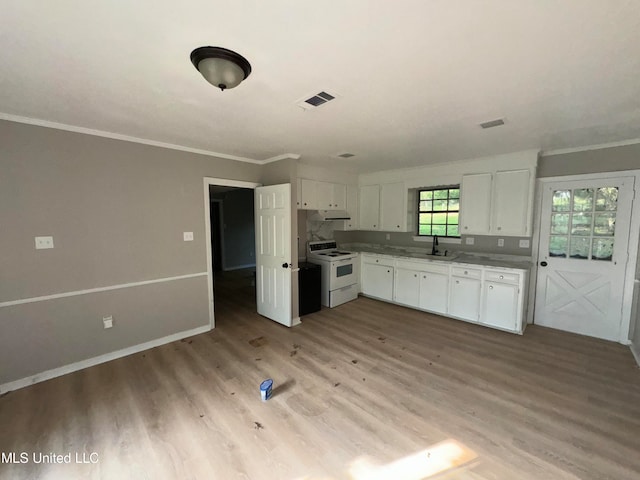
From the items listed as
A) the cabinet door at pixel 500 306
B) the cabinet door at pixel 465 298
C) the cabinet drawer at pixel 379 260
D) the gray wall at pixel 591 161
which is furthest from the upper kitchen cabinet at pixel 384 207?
the gray wall at pixel 591 161

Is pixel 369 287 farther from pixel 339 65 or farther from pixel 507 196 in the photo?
pixel 339 65

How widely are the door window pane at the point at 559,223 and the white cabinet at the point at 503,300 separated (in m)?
0.93

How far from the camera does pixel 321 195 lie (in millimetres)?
4539

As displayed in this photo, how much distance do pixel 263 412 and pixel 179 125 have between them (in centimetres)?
272

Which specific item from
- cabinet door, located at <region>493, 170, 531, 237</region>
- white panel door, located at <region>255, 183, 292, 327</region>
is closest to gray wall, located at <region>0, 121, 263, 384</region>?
white panel door, located at <region>255, 183, 292, 327</region>

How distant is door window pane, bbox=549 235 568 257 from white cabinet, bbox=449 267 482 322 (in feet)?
3.33

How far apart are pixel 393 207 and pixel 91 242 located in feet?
14.4

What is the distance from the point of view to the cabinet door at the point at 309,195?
4.23 metres

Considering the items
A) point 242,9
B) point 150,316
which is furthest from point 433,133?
point 150,316

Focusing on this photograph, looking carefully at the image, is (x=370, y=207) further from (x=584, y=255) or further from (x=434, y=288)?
(x=584, y=255)

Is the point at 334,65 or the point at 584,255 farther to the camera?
the point at 584,255

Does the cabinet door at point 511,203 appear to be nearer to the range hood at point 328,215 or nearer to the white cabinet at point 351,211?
the white cabinet at point 351,211

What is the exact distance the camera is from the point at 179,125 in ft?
8.23

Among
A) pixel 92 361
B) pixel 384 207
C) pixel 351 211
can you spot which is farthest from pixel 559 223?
pixel 92 361
